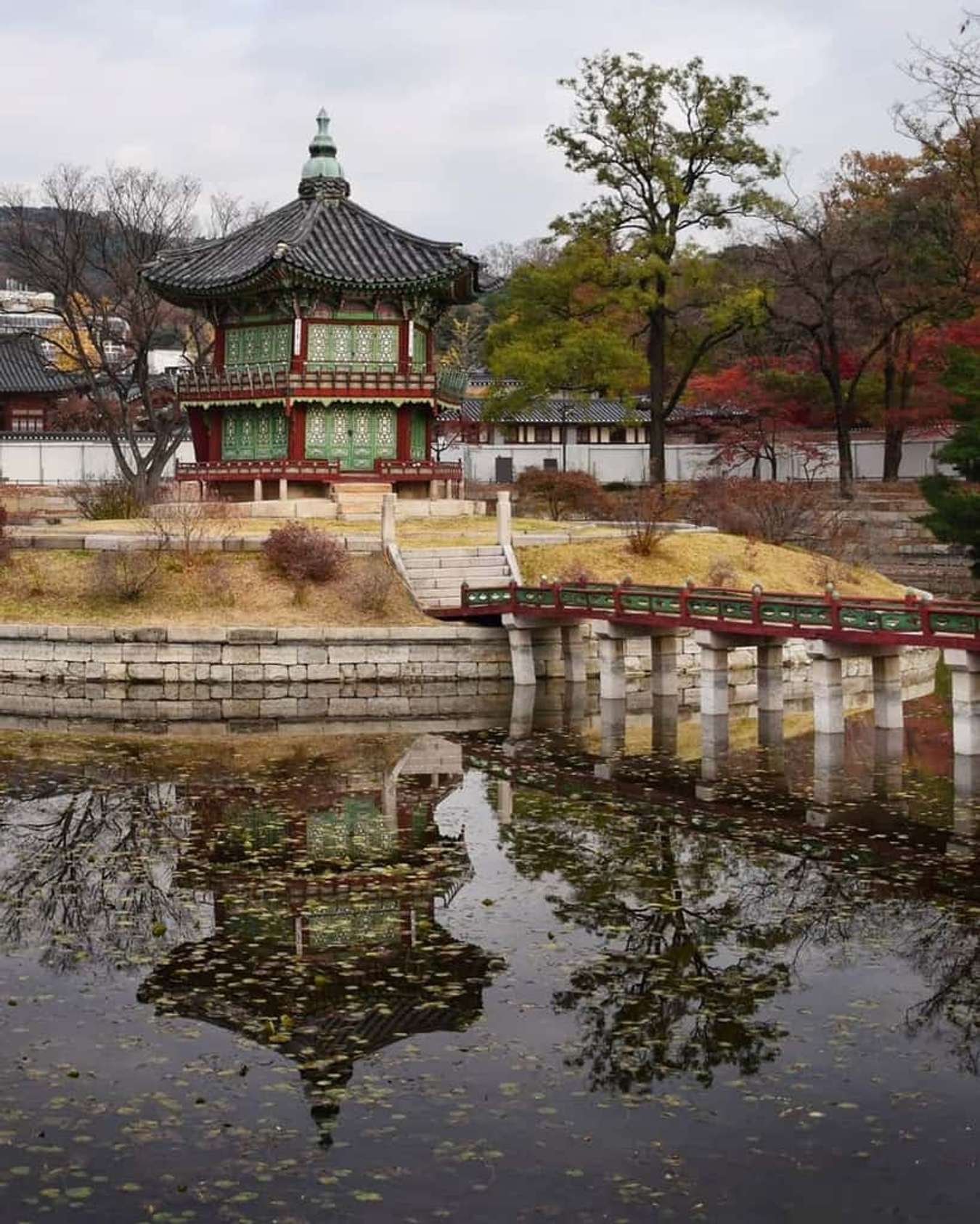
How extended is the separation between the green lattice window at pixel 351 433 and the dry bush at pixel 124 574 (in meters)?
11.6

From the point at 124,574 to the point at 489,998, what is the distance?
88.5 feet

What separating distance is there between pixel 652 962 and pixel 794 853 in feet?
19.6

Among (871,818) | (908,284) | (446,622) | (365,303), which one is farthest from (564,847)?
(908,284)

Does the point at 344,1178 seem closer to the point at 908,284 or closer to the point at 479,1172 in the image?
the point at 479,1172

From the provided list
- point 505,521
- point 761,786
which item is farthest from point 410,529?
point 761,786

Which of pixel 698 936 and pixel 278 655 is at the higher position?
pixel 278 655

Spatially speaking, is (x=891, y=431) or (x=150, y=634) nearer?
(x=150, y=634)

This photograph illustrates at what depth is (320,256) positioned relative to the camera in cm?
5509

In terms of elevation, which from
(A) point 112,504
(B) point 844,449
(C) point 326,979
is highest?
(B) point 844,449

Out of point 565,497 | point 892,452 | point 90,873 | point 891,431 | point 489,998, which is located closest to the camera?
point 489,998

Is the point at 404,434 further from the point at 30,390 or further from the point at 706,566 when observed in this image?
the point at 30,390

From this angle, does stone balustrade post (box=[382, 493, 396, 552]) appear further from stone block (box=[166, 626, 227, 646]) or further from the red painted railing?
stone block (box=[166, 626, 227, 646])

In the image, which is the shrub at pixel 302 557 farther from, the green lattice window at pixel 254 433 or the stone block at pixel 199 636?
the green lattice window at pixel 254 433

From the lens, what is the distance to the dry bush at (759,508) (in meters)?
56.2
